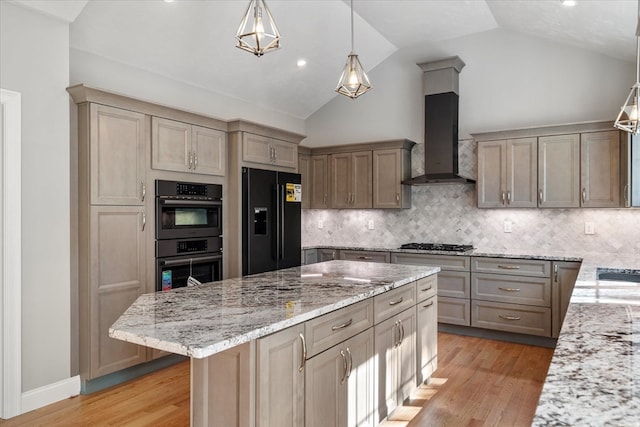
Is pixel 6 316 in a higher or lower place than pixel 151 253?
lower

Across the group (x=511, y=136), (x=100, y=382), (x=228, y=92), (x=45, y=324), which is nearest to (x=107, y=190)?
(x=45, y=324)

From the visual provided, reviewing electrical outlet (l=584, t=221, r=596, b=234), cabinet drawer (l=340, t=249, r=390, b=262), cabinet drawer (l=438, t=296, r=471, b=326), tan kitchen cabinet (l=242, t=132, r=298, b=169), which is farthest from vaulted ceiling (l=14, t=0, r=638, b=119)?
cabinet drawer (l=438, t=296, r=471, b=326)

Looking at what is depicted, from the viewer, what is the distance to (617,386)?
105 centimetres

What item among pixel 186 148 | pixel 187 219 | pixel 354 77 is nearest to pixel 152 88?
pixel 186 148

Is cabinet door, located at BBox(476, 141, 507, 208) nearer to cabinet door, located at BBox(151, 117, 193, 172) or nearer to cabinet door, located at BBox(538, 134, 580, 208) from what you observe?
cabinet door, located at BBox(538, 134, 580, 208)

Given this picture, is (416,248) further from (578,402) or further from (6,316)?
(578,402)

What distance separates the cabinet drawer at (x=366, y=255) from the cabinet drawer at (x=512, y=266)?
104 cm

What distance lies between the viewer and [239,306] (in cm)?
210

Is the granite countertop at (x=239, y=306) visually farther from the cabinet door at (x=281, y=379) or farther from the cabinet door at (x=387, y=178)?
the cabinet door at (x=387, y=178)

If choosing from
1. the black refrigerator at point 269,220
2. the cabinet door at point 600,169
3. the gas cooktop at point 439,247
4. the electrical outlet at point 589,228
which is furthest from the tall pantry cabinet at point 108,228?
the electrical outlet at point 589,228

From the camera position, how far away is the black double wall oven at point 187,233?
381cm

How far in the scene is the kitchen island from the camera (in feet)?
5.63

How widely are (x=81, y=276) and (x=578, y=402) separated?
11.1 feet

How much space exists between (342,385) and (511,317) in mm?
2999
